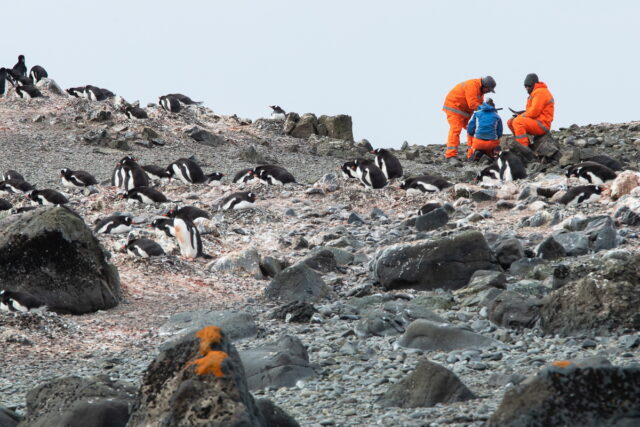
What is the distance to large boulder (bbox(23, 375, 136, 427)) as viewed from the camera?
194 inches

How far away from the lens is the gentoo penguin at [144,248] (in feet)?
35.7

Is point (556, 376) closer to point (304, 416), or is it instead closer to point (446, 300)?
point (304, 416)

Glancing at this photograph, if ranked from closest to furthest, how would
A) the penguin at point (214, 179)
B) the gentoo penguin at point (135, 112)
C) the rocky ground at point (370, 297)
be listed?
the rocky ground at point (370, 297)
the penguin at point (214, 179)
the gentoo penguin at point (135, 112)

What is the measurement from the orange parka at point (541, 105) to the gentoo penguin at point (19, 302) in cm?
1420

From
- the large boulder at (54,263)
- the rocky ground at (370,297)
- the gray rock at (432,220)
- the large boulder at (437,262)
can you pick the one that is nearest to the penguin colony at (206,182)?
the rocky ground at (370,297)

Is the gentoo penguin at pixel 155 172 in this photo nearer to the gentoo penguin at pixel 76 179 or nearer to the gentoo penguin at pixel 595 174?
the gentoo penguin at pixel 76 179

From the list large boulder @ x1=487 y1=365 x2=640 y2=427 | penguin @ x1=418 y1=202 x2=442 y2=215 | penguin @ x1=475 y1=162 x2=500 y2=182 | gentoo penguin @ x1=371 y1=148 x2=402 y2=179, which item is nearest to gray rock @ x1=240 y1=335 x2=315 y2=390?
large boulder @ x1=487 y1=365 x2=640 y2=427

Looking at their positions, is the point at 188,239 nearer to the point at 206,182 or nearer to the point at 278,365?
the point at 278,365

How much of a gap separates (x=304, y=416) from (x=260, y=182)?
11.1 m

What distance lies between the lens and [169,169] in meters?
17.2

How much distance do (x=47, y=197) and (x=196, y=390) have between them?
38.0 ft

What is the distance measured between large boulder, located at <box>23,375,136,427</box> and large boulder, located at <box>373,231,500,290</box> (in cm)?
412

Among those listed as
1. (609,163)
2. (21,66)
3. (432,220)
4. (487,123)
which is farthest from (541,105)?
(21,66)

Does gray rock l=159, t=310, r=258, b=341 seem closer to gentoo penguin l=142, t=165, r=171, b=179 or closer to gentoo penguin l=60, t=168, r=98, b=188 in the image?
gentoo penguin l=142, t=165, r=171, b=179
